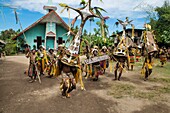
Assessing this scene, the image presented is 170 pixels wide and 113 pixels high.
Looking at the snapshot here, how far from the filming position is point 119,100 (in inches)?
236

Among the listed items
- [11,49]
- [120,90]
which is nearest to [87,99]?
[120,90]

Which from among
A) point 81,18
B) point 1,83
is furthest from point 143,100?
point 1,83

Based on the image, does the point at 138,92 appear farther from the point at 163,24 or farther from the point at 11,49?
the point at 11,49

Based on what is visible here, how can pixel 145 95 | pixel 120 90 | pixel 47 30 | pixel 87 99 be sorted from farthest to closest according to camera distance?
pixel 47 30 → pixel 120 90 → pixel 145 95 → pixel 87 99

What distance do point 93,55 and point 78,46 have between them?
9.56 ft

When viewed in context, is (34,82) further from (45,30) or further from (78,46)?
(45,30)

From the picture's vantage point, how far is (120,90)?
7.23 metres

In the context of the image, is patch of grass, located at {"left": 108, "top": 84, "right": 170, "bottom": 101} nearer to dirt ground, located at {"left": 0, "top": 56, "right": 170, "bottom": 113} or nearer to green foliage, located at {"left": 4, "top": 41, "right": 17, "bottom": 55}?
dirt ground, located at {"left": 0, "top": 56, "right": 170, "bottom": 113}

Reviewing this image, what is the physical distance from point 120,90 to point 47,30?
58.7ft

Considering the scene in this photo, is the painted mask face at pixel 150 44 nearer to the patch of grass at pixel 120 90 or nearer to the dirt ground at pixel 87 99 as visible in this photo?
the dirt ground at pixel 87 99

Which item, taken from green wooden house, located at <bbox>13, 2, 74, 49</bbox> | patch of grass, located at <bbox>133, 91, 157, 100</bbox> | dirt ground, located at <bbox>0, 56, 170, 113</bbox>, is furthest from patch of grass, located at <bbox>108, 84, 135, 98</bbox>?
green wooden house, located at <bbox>13, 2, 74, 49</bbox>

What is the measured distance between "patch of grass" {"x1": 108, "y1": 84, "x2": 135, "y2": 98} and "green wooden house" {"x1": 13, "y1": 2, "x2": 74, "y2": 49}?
54.4ft

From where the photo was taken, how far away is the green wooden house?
22922 mm

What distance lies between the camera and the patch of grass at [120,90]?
21.9 ft
